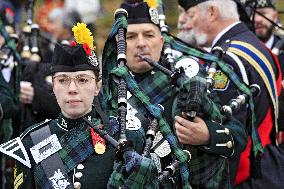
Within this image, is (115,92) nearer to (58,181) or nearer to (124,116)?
(124,116)

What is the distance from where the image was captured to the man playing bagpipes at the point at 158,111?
16.8 feet

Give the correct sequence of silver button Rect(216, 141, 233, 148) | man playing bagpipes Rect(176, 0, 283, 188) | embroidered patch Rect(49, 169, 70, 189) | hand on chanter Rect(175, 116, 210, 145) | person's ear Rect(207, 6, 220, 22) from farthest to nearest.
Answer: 1. person's ear Rect(207, 6, 220, 22)
2. man playing bagpipes Rect(176, 0, 283, 188)
3. silver button Rect(216, 141, 233, 148)
4. hand on chanter Rect(175, 116, 210, 145)
5. embroidered patch Rect(49, 169, 70, 189)

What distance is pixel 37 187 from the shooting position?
16.0 ft

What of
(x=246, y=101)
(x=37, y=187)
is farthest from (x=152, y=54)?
(x=37, y=187)

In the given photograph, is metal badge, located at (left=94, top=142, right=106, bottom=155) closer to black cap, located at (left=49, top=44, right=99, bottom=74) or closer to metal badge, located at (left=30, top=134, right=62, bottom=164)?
metal badge, located at (left=30, top=134, right=62, bottom=164)

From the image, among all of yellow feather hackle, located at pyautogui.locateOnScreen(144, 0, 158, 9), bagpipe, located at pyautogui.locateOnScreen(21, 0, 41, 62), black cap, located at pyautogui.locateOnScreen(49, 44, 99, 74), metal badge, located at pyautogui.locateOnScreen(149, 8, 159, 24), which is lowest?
bagpipe, located at pyautogui.locateOnScreen(21, 0, 41, 62)

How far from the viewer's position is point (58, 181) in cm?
485

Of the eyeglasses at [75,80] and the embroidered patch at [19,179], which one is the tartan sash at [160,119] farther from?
the embroidered patch at [19,179]

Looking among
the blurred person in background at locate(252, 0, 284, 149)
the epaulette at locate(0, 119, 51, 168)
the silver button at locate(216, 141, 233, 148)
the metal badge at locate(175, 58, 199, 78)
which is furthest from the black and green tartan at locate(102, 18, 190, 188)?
the blurred person in background at locate(252, 0, 284, 149)

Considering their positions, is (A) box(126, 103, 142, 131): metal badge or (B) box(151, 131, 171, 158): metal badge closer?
(A) box(126, 103, 142, 131): metal badge

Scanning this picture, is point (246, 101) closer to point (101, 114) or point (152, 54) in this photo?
point (152, 54)

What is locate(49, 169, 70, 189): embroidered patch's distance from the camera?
4.84m

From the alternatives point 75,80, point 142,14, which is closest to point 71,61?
point 75,80

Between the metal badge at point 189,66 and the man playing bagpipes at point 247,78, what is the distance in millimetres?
188
